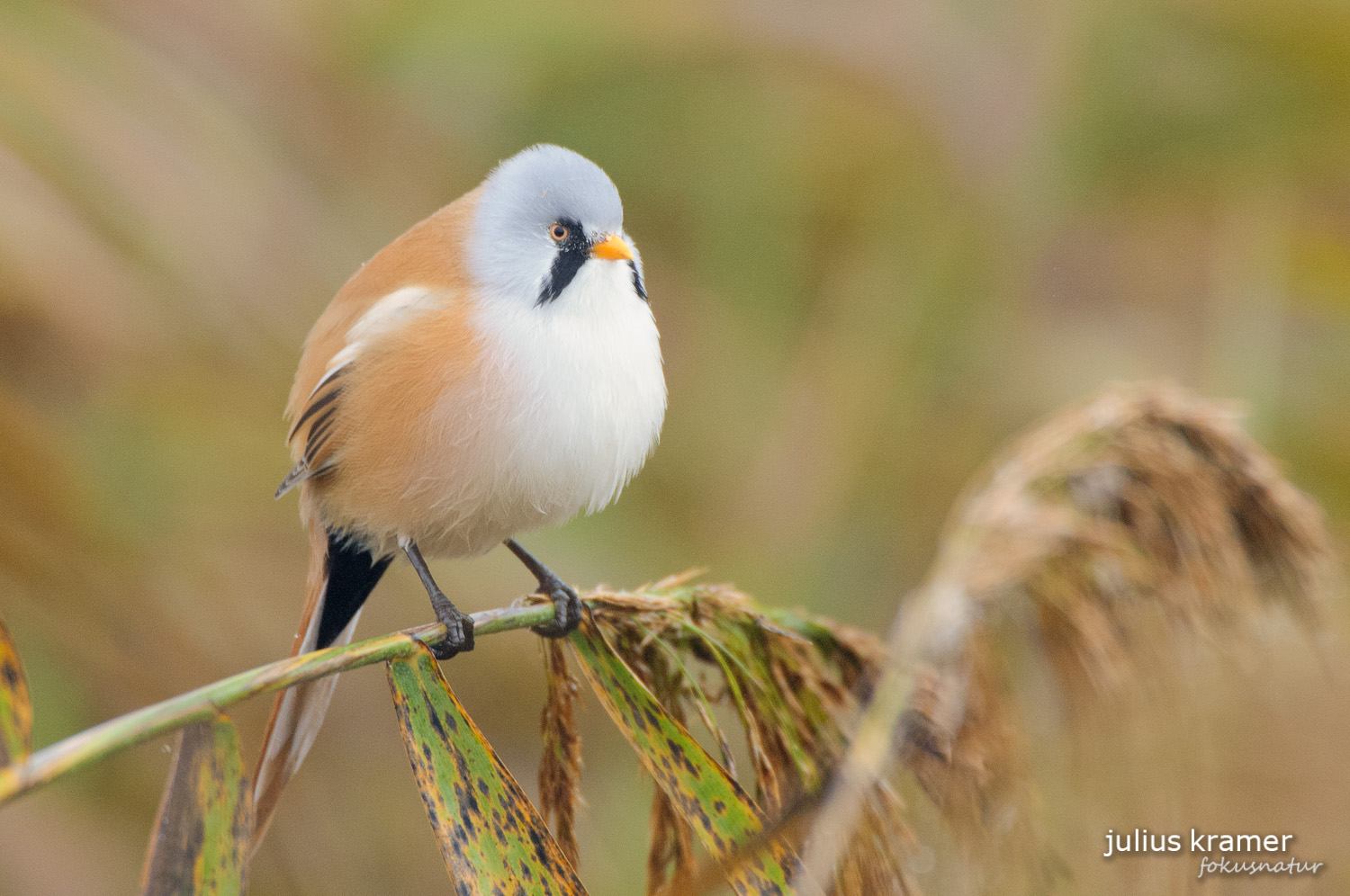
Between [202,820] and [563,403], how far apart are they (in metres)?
0.72

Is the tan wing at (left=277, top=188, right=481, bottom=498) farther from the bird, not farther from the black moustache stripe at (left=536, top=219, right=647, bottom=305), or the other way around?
the black moustache stripe at (left=536, top=219, right=647, bottom=305)

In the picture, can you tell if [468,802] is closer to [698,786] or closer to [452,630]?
[698,786]

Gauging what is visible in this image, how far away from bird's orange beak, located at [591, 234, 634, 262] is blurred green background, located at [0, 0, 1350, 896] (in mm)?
1041

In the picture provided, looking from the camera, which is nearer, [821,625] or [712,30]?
[821,625]

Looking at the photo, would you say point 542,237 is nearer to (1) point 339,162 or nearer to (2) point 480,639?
(2) point 480,639

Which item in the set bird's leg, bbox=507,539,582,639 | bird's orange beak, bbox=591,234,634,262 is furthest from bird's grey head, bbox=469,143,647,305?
bird's leg, bbox=507,539,582,639

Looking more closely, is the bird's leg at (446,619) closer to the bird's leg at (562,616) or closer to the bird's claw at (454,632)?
the bird's claw at (454,632)

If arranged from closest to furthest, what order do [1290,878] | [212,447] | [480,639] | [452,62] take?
[1290,878] → [212,447] → [480,639] → [452,62]

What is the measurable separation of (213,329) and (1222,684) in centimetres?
209

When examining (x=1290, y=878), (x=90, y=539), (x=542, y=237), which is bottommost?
(x=1290, y=878)

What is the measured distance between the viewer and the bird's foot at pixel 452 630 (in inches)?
58.6

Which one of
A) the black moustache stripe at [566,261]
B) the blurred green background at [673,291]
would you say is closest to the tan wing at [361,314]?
the black moustache stripe at [566,261]

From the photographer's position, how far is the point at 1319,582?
1.77m

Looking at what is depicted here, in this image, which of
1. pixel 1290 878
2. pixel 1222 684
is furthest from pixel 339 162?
pixel 1290 878
